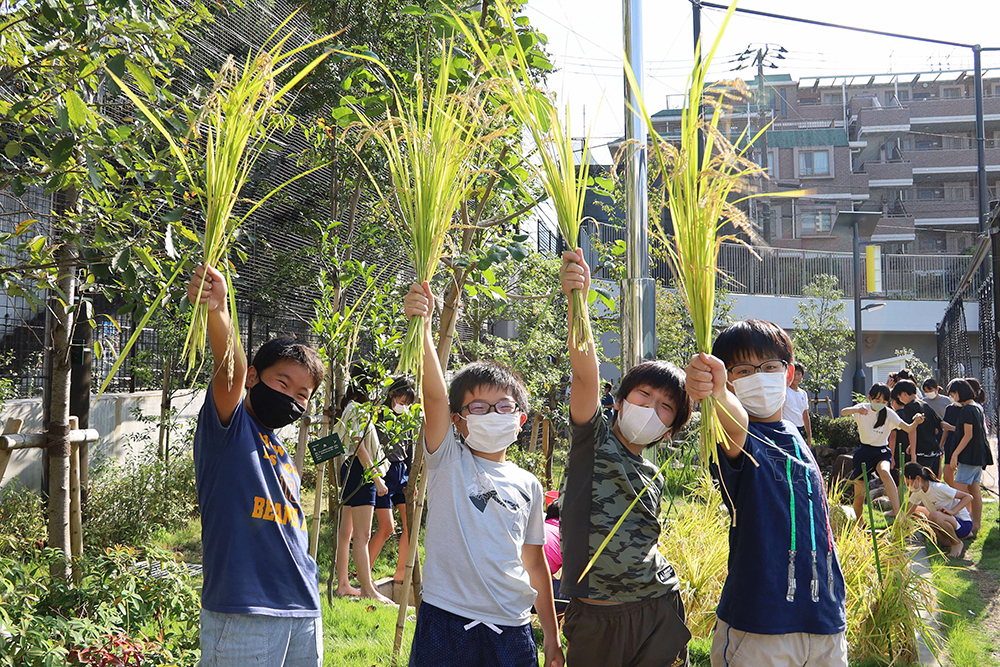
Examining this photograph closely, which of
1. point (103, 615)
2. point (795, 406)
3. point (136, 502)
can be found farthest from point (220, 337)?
point (795, 406)

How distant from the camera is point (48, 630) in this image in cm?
274

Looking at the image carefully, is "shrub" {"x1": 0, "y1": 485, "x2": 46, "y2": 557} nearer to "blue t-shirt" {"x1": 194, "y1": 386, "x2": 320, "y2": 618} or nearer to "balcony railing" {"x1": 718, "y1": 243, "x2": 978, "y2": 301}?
"blue t-shirt" {"x1": 194, "y1": 386, "x2": 320, "y2": 618}

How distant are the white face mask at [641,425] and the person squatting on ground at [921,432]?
7.25 metres

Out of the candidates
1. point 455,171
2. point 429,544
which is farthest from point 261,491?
point 455,171

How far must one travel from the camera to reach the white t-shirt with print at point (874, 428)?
7820 millimetres

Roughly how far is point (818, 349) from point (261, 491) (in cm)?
1876

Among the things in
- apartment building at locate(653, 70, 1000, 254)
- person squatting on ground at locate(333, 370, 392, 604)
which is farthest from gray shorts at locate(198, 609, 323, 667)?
apartment building at locate(653, 70, 1000, 254)

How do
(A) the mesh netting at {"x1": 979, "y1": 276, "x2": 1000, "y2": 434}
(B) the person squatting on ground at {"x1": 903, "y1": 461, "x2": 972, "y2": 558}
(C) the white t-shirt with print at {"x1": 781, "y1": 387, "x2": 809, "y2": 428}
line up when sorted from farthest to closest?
(A) the mesh netting at {"x1": 979, "y1": 276, "x2": 1000, "y2": 434}
(C) the white t-shirt with print at {"x1": 781, "y1": 387, "x2": 809, "y2": 428}
(B) the person squatting on ground at {"x1": 903, "y1": 461, "x2": 972, "y2": 558}

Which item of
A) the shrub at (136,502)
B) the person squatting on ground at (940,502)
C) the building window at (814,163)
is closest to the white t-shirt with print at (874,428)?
the person squatting on ground at (940,502)

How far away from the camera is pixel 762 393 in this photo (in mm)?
2451

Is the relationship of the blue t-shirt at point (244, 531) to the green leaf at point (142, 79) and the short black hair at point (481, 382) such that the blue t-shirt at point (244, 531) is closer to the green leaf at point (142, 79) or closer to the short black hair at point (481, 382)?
the short black hair at point (481, 382)

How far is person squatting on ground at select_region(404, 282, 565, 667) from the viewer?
226 centimetres

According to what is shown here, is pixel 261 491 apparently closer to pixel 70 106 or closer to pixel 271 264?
pixel 70 106

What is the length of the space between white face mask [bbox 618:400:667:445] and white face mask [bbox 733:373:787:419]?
0.95 ft
